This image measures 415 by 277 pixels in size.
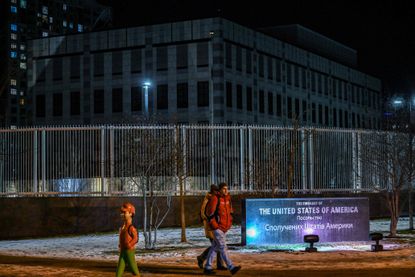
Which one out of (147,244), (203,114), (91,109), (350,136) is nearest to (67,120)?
(91,109)

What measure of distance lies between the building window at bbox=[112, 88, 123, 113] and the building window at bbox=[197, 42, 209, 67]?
29.7ft

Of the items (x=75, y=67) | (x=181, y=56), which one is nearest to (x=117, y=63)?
(x=75, y=67)

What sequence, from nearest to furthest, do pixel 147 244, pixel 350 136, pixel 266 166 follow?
pixel 147 244 → pixel 266 166 → pixel 350 136

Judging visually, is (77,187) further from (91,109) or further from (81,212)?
(91,109)

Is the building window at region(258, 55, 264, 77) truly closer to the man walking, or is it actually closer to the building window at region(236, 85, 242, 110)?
the building window at region(236, 85, 242, 110)

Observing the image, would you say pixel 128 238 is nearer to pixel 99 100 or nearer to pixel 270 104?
pixel 99 100

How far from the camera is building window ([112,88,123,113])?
253 ft

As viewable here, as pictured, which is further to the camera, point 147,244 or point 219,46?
point 219,46

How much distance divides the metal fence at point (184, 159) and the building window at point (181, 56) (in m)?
43.2

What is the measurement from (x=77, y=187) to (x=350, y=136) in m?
11.4

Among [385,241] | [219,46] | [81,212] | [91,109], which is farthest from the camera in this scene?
[91,109]

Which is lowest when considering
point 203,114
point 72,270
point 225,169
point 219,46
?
point 72,270

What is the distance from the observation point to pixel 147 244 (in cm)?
2116

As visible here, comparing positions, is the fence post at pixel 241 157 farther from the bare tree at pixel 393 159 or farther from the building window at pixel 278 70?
the building window at pixel 278 70
